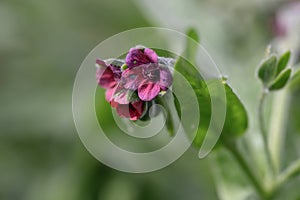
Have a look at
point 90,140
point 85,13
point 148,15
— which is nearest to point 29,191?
point 90,140

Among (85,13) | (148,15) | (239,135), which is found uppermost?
(85,13)

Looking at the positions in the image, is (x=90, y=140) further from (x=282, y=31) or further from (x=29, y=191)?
(x=282, y=31)

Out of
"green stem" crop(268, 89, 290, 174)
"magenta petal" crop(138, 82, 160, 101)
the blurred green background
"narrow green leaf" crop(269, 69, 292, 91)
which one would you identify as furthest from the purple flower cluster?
the blurred green background

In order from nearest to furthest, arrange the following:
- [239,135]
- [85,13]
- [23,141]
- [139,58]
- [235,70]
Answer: [139,58], [239,135], [235,70], [23,141], [85,13]

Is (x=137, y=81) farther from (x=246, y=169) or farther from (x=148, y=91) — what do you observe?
(x=246, y=169)

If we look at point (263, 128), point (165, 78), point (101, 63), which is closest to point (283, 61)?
point (263, 128)

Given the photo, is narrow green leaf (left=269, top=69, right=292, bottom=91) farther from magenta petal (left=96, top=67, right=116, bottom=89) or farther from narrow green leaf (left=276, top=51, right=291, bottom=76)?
magenta petal (left=96, top=67, right=116, bottom=89)

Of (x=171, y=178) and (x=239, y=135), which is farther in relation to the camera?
(x=171, y=178)
